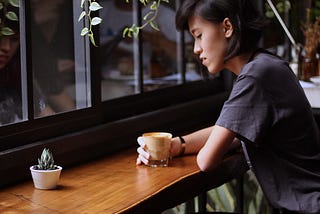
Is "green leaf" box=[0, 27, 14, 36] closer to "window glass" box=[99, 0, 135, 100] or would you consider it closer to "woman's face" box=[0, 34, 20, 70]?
"woman's face" box=[0, 34, 20, 70]

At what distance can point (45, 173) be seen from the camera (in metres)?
2.13

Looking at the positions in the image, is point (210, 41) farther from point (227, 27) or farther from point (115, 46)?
point (115, 46)

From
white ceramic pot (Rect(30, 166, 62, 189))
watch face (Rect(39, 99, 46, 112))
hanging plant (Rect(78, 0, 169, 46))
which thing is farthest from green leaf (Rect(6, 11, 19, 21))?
white ceramic pot (Rect(30, 166, 62, 189))

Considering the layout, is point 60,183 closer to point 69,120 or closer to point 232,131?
point 69,120

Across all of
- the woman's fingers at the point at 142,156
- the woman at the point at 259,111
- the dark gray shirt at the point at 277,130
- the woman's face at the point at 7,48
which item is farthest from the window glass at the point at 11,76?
the dark gray shirt at the point at 277,130

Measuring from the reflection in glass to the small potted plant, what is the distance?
4.33 feet

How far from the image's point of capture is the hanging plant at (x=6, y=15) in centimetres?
219

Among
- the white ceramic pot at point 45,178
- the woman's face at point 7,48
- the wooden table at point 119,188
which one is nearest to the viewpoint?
the wooden table at point 119,188

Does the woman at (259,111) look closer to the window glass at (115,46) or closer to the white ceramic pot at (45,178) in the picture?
the white ceramic pot at (45,178)

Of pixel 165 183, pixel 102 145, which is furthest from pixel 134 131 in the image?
pixel 165 183

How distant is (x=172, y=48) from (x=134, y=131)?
1022 millimetres

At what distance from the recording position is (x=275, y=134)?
2246 millimetres

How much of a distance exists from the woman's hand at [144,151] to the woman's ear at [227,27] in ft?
1.63

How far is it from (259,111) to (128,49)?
1648mm
